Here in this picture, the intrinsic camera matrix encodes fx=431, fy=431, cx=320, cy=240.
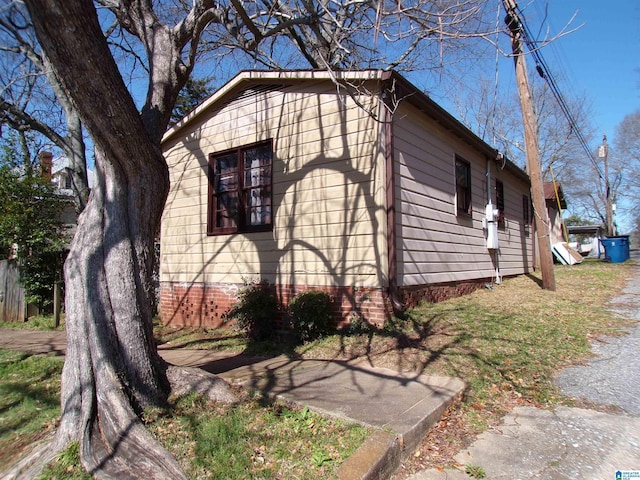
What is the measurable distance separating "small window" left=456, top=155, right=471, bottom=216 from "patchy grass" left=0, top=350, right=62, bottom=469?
8328 mm

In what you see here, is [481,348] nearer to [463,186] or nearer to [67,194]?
[463,186]

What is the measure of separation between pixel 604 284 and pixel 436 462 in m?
10.1

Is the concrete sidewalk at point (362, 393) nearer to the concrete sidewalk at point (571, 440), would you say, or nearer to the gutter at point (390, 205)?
the concrete sidewalk at point (571, 440)

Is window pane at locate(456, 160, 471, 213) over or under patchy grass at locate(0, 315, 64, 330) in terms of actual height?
over

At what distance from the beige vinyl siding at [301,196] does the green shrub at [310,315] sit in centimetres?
50

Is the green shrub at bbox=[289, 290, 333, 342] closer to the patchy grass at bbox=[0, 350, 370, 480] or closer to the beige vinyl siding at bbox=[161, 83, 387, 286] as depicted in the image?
the beige vinyl siding at bbox=[161, 83, 387, 286]

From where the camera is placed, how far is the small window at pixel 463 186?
10008 mm

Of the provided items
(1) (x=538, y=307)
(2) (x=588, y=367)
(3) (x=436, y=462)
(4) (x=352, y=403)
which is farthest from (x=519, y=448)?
(1) (x=538, y=307)

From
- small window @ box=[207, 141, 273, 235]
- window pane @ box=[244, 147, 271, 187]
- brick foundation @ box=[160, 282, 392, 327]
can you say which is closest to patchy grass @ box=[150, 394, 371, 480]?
brick foundation @ box=[160, 282, 392, 327]

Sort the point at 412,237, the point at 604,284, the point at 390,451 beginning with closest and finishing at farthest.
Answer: the point at 390,451, the point at 412,237, the point at 604,284

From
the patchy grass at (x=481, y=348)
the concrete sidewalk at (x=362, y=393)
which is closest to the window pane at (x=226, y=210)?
the patchy grass at (x=481, y=348)

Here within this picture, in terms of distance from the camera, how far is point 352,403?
13.3ft

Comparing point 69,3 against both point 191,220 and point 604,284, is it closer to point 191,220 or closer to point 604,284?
point 191,220

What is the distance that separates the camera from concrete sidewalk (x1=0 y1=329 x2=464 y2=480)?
3166 millimetres
